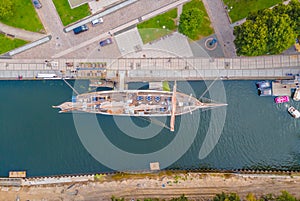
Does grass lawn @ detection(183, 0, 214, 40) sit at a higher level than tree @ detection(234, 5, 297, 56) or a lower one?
higher

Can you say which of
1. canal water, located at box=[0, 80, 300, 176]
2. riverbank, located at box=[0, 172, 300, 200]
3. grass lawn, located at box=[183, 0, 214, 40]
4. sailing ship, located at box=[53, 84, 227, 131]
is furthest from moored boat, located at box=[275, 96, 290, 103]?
grass lawn, located at box=[183, 0, 214, 40]

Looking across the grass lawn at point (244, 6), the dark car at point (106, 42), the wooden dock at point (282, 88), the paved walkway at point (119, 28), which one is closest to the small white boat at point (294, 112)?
the wooden dock at point (282, 88)

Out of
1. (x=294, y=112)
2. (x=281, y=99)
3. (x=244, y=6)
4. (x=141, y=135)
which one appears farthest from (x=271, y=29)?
(x=141, y=135)

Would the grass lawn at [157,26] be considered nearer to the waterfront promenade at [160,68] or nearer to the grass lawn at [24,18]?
the waterfront promenade at [160,68]

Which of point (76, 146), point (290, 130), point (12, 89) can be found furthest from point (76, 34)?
point (290, 130)

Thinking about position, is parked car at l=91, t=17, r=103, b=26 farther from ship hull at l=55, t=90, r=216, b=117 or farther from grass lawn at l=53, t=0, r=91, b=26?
ship hull at l=55, t=90, r=216, b=117

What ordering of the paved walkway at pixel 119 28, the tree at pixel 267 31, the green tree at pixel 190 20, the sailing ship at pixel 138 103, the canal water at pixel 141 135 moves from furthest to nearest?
the canal water at pixel 141 135, the paved walkway at pixel 119 28, the sailing ship at pixel 138 103, the green tree at pixel 190 20, the tree at pixel 267 31
